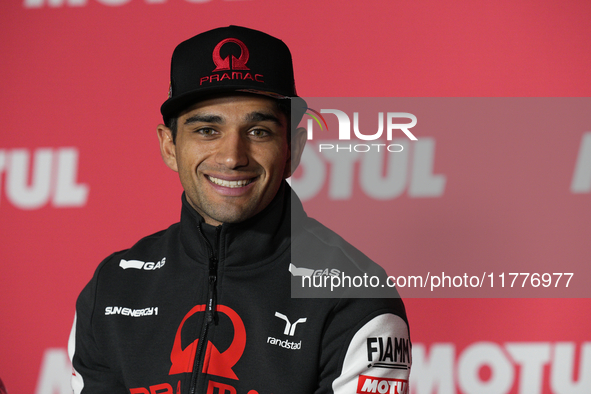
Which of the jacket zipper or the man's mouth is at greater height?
the man's mouth

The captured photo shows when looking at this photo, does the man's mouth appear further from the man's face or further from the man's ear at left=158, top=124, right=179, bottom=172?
the man's ear at left=158, top=124, right=179, bottom=172

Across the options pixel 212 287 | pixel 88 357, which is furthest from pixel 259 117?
pixel 88 357

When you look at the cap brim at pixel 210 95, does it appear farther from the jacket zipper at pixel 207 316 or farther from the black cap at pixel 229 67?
the jacket zipper at pixel 207 316

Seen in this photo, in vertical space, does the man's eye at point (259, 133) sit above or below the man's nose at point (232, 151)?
above

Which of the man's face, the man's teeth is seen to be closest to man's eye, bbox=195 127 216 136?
the man's face

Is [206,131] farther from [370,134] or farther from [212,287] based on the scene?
[370,134]

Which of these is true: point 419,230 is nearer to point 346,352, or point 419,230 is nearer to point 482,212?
point 482,212

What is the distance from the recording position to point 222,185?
3.91 ft

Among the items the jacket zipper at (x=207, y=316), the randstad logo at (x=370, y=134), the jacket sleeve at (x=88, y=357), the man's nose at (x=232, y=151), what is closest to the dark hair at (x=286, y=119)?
the man's nose at (x=232, y=151)

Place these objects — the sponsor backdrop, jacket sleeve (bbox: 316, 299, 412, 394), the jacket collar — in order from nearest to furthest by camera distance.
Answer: jacket sleeve (bbox: 316, 299, 412, 394)
the jacket collar
the sponsor backdrop

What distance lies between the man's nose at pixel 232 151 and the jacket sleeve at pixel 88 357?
0.45 m

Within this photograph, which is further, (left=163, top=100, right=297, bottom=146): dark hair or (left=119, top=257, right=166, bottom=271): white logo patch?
(left=119, top=257, right=166, bottom=271): white logo patch

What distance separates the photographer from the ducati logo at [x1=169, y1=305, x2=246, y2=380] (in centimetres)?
116

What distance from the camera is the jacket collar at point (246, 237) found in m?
1.21
